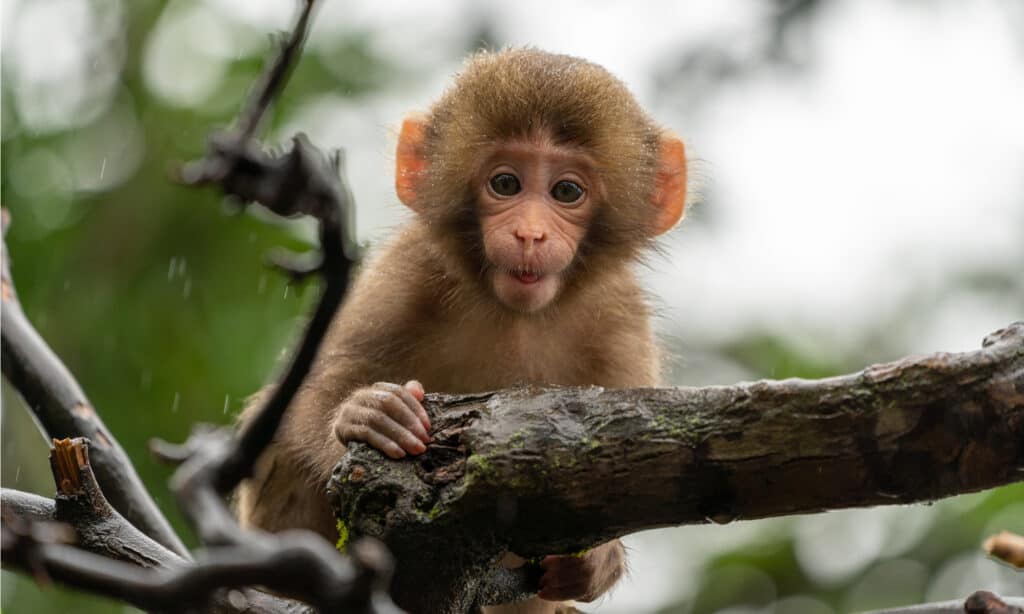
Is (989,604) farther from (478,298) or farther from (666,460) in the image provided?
(478,298)

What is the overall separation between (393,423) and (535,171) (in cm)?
203

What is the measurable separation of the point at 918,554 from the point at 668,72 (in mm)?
4673

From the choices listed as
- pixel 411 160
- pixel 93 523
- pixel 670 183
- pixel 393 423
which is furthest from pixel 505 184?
pixel 93 523

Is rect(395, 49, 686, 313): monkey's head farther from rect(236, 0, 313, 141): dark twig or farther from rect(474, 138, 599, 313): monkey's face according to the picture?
rect(236, 0, 313, 141): dark twig

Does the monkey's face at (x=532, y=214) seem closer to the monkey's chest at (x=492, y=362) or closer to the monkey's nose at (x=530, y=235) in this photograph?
the monkey's nose at (x=530, y=235)

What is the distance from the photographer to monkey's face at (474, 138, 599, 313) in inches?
190

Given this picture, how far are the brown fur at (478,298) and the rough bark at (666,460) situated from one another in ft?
6.40

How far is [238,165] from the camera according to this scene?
168 cm

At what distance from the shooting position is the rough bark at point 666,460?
2762 mm

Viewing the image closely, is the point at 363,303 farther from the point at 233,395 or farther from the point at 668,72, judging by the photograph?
the point at 668,72

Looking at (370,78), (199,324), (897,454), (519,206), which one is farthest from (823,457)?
(370,78)

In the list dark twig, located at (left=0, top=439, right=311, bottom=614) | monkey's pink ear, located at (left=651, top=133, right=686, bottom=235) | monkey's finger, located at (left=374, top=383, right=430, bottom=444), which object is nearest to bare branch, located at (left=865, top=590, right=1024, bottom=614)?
monkey's finger, located at (left=374, top=383, right=430, bottom=444)

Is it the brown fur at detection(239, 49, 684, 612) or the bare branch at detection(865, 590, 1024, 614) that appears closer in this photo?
the bare branch at detection(865, 590, 1024, 614)

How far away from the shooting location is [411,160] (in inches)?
226
